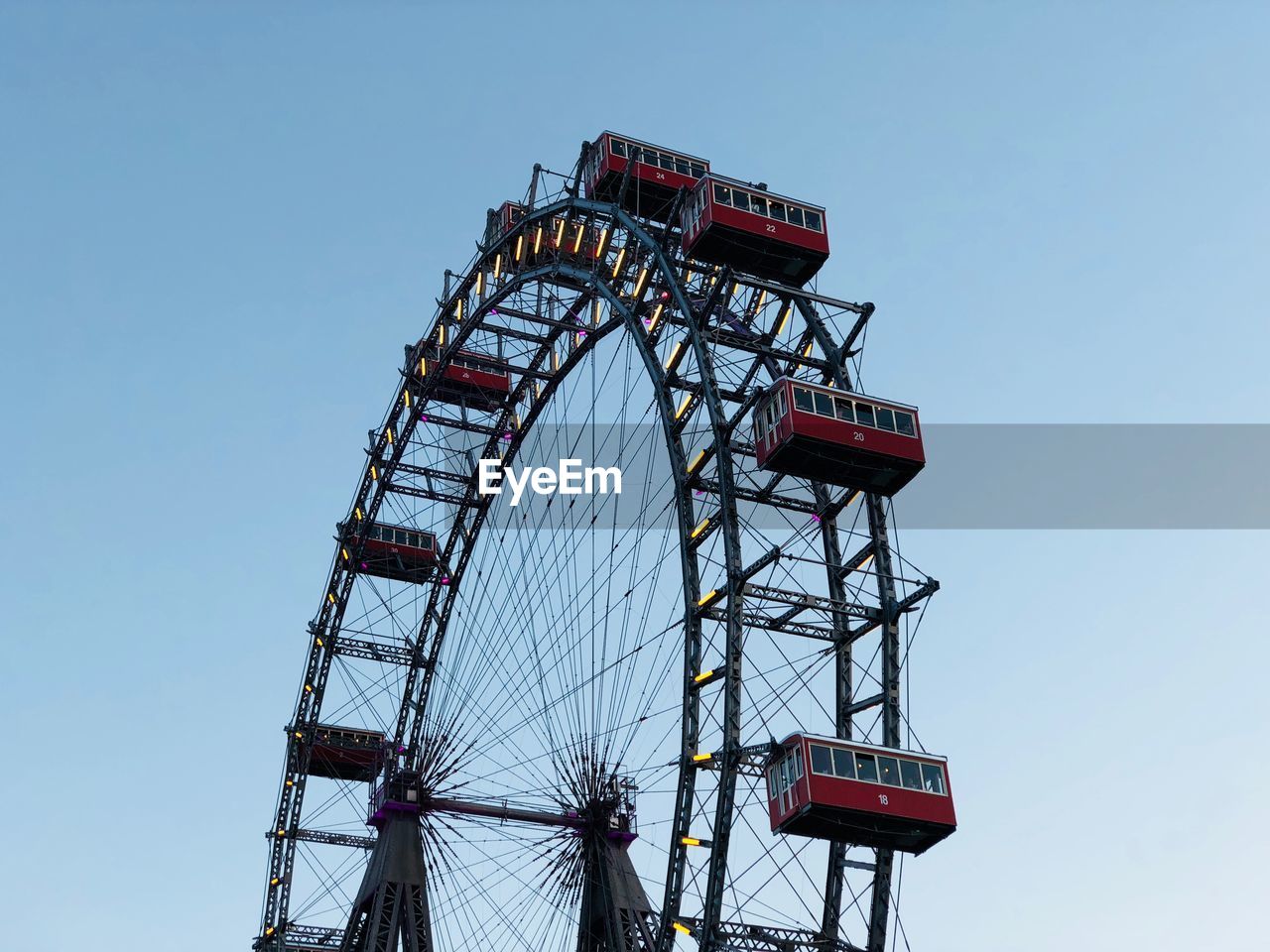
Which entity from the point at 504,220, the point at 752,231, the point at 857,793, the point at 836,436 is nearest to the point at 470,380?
the point at 504,220

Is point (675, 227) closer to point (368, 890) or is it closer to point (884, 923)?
point (884, 923)

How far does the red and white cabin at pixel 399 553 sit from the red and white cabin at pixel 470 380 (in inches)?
227

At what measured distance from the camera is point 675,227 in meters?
42.8

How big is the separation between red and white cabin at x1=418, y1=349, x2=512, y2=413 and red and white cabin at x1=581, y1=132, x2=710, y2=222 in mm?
12544

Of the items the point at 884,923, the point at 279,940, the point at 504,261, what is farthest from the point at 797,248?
the point at 279,940

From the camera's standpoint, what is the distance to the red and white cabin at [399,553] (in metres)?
60.0

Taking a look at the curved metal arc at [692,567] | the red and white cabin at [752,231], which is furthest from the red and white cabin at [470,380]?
the red and white cabin at [752,231]

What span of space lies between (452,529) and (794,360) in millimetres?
23213

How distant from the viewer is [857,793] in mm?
32438

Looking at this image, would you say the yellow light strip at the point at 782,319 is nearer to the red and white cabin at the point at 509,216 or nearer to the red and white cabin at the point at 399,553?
the red and white cabin at the point at 509,216

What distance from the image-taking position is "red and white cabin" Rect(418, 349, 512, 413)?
57.2m

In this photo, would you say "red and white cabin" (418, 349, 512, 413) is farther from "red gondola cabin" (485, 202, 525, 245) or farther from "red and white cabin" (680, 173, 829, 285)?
"red and white cabin" (680, 173, 829, 285)

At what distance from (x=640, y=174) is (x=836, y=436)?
12026 mm

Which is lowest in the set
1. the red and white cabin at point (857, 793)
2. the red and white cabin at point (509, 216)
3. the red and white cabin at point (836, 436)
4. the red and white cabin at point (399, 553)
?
the red and white cabin at point (857, 793)
